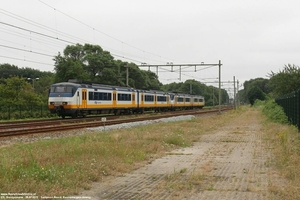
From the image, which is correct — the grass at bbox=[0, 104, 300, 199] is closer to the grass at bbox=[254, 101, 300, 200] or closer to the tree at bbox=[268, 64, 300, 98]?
the grass at bbox=[254, 101, 300, 200]

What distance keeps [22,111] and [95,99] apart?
7833 millimetres

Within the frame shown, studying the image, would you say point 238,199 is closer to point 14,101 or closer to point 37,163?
point 37,163

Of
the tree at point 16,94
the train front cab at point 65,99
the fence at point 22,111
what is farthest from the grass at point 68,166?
the tree at point 16,94

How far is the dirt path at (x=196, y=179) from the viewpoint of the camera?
702 cm

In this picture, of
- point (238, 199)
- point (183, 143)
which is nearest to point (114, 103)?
point (183, 143)

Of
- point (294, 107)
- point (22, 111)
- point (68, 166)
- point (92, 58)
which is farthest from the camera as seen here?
point (92, 58)

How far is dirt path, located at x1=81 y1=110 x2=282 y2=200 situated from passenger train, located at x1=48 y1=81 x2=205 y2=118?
1914cm

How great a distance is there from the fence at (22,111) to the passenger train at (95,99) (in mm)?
5490

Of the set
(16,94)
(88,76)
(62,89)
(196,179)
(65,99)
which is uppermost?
(88,76)

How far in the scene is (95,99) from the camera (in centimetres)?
3366

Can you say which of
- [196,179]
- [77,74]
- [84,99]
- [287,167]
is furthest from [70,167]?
[77,74]

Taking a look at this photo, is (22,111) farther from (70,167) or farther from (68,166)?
(70,167)

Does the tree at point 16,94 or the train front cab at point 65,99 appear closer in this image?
the train front cab at point 65,99

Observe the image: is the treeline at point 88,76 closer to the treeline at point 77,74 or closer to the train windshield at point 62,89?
the treeline at point 77,74
